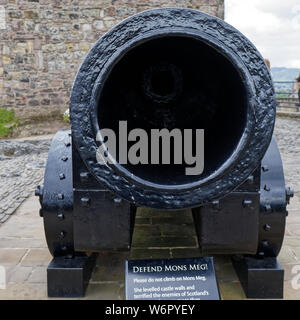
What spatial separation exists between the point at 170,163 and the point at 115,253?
0.84m

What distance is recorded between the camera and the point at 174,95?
1.99m

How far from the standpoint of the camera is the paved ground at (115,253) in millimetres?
1988

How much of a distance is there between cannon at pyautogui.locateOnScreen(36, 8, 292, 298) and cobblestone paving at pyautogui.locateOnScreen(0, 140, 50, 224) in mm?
1437

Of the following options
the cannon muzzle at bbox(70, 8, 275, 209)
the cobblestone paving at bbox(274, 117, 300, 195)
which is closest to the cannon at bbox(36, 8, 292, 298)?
the cannon muzzle at bbox(70, 8, 275, 209)

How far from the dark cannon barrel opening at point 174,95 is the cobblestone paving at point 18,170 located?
1.69m

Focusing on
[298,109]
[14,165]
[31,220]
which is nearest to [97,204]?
[31,220]

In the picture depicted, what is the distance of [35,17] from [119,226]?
29.4ft

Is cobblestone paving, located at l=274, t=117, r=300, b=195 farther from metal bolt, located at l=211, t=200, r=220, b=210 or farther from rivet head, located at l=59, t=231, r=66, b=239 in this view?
rivet head, located at l=59, t=231, r=66, b=239

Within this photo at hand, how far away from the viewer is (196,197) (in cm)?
149

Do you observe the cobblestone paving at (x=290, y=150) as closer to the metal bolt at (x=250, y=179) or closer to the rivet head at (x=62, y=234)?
the metal bolt at (x=250, y=179)

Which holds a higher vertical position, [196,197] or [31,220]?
[196,197]

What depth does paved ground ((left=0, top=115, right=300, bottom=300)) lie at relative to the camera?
1988mm

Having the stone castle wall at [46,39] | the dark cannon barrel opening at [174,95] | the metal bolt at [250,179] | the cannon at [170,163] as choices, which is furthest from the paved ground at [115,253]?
the stone castle wall at [46,39]
